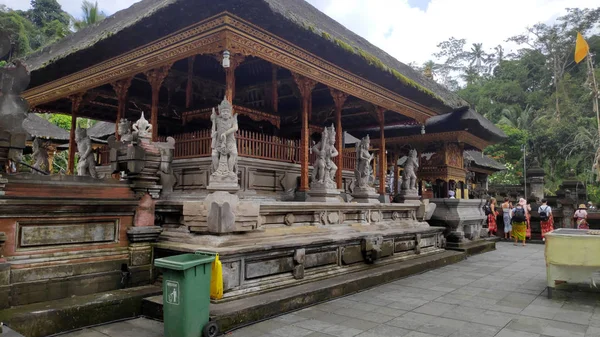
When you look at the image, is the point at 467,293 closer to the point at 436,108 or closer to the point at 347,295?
the point at 347,295

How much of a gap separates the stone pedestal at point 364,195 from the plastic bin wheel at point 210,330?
6217 mm

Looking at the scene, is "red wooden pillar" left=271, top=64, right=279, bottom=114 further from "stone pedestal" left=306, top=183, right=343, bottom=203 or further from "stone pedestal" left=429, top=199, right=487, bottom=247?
"stone pedestal" left=429, top=199, right=487, bottom=247

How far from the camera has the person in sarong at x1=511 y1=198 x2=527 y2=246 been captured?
15.0 meters

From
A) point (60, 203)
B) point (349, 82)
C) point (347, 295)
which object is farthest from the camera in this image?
point (349, 82)

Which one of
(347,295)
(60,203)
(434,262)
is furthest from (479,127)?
(60,203)

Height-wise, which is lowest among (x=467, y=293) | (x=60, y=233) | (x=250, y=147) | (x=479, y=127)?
(x=467, y=293)

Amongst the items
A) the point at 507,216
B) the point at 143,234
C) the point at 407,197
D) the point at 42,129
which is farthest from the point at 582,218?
the point at 42,129

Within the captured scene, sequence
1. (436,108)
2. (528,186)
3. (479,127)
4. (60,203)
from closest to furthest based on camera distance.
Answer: (60,203)
(436,108)
(479,127)
(528,186)

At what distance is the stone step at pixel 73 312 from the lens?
15.4 feet

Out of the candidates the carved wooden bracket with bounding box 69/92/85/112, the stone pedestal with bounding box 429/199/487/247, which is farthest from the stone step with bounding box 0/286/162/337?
the stone pedestal with bounding box 429/199/487/247

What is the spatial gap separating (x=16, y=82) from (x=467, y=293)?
326 inches

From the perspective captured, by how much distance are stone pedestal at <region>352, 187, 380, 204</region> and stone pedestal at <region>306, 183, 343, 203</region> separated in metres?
1.34

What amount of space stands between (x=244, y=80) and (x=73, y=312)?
335 inches

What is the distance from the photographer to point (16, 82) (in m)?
5.85
